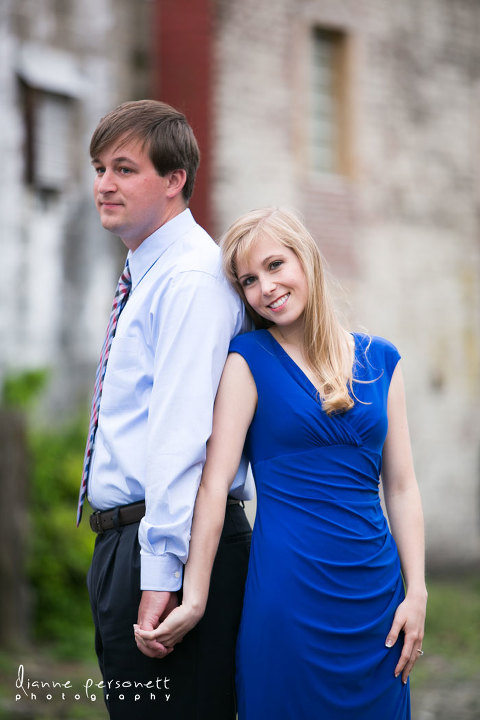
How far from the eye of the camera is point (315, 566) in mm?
2619

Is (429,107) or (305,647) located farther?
(429,107)

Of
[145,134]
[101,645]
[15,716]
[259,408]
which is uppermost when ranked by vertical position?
[145,134]

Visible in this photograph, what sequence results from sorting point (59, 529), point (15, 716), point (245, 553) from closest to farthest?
point (245, 553)
point (15, 716)
point (59, 529)

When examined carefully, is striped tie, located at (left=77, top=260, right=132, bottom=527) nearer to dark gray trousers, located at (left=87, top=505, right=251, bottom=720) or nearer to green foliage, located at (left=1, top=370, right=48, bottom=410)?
dark gray trousers, located at (left=87, top=505, right=251, bottom=720)

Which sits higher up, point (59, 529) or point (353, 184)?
point (353, 184)

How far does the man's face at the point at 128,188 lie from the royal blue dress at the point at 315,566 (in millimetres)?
466

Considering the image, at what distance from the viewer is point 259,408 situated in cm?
271

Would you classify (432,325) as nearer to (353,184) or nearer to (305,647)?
(353,184)

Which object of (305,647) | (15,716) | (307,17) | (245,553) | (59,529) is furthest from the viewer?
(307,17)

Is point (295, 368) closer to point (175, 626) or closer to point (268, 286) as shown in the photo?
point (268, 286)

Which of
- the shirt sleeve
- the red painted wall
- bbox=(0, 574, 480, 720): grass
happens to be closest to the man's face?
the shirt sleeve

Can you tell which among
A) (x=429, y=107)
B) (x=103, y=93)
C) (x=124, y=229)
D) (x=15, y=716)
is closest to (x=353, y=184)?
(x=429, y=107)

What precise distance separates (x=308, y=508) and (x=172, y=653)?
50 centimetres

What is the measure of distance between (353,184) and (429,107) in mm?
1517
